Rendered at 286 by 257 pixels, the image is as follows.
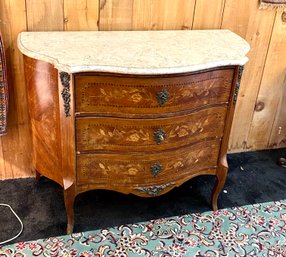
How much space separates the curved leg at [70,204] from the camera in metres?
1.60

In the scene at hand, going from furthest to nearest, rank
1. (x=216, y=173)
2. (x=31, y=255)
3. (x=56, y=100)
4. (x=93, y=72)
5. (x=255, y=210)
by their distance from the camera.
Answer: (x=255, y=210) < (x=216, y=173) < (x=31, y=255) < (x=56, y=100) < (x=93, y=72)

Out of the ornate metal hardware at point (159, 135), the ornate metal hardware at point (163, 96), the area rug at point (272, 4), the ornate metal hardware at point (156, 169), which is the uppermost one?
the area rug at point (272, 4)

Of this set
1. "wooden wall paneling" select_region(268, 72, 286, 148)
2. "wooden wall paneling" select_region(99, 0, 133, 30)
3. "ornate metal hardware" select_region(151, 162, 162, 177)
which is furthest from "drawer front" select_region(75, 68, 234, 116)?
"wooden wall paneling" select_region(268, 72, 286, 148)

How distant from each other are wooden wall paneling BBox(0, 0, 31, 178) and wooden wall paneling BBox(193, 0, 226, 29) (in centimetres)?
Result: 82

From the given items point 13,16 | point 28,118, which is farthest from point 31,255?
point 13,16

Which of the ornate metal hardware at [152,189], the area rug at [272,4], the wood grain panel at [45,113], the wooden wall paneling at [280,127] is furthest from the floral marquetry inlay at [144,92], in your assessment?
the wooden wall paneling at [280,127]

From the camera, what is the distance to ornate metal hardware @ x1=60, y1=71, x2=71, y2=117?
1.37 meters

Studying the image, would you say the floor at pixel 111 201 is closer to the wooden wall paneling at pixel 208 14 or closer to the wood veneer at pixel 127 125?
the wood veneer at pixel 127 125

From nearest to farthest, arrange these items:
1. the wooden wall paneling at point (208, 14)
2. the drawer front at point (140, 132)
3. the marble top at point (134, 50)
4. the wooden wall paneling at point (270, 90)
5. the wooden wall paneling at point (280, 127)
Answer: the marble top at point (134, 50) → the drawer front at point (140, 132) → the wooden wall paneling at point (208, 14) → the wooden wall paneling at point (270, 90) → the wooden wall paneling at point (280, 127)

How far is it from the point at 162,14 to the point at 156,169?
0.75 metres

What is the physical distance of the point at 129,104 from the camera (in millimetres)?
1454

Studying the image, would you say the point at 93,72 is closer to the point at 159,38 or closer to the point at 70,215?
the point at 159,38

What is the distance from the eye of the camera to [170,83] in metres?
1.45

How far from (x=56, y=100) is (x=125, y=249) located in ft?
2.40
